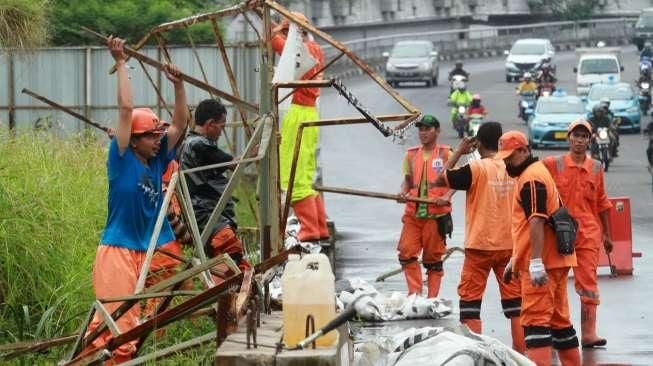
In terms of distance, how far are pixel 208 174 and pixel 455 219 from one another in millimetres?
11771

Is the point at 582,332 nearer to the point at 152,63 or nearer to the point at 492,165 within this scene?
the point at 492,165

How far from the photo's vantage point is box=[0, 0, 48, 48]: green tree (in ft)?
41.4

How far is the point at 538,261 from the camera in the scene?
34.0ft

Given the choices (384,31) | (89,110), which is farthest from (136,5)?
(384,31)

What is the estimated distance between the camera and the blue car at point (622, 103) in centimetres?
4519

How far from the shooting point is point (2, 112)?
82.1 feet

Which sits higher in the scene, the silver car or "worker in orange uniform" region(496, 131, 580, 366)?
the silver car

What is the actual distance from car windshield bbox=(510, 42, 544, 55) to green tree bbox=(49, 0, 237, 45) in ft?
125

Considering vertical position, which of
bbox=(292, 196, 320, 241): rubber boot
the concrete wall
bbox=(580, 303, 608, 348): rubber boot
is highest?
the concrete wall

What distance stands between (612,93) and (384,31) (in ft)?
145

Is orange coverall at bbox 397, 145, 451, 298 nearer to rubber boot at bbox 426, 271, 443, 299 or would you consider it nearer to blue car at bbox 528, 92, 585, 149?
rubber boot at bbox 426, 271, 443, 299

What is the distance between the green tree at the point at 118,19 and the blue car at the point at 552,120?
42.4 ft

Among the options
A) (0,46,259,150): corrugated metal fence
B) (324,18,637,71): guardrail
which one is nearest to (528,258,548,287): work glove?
(0,46,259,150): corrugated metal fence

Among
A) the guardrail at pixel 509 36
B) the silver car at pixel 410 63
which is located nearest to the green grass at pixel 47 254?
the silver car at pixel 410 63
